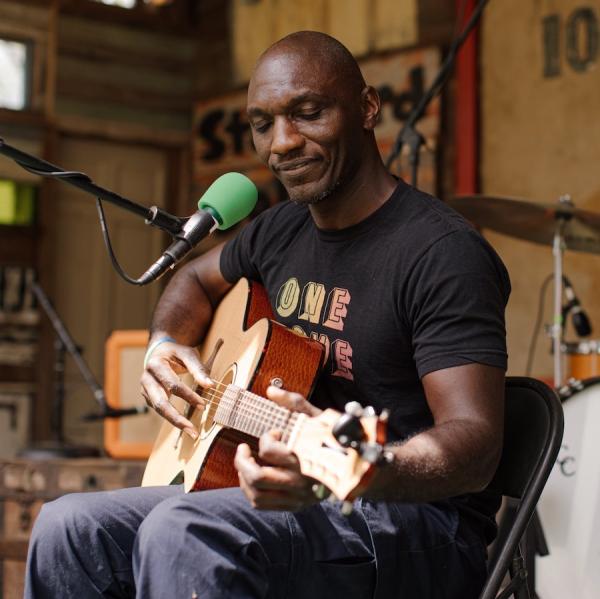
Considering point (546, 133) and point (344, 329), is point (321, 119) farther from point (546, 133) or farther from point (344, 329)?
point (546, 133)

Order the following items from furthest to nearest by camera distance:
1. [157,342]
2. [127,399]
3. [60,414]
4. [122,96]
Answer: [122,96] < [60,414] < [127,399] < [157,342]

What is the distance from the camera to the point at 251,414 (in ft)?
5.55

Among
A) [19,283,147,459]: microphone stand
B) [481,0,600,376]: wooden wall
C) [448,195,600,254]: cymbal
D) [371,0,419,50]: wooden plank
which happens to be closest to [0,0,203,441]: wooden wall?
[371,0,419,50]: wooden plank

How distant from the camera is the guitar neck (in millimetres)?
1484

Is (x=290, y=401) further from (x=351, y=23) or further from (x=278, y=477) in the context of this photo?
(x=351, y=23)

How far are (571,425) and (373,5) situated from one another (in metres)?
3.66

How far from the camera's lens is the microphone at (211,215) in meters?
1.77

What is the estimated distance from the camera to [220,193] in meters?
1.89

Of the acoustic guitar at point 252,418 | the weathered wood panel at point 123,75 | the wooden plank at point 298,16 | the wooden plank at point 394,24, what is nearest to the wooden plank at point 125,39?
the weathered wood panel at point 123,75

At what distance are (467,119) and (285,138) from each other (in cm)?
340

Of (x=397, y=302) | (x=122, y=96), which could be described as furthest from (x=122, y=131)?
(x=397, y=302)

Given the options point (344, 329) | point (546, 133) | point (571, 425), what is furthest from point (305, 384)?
point (546, 133)

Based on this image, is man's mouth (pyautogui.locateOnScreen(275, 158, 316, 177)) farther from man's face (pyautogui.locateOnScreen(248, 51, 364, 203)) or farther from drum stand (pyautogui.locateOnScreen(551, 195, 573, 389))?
drum stand (pyautogui.locateOnScreen(551, 195, 573, 389))

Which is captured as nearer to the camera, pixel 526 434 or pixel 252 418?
pixel 252 418
